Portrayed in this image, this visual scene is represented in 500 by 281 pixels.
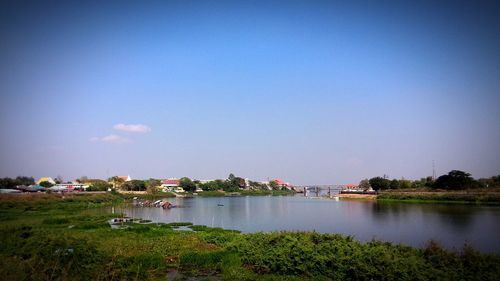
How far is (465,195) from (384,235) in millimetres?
48965

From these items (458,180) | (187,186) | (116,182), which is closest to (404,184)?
(458,180)

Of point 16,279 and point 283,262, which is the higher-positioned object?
point 16,279

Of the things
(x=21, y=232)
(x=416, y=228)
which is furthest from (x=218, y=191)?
(x=21, y=232)

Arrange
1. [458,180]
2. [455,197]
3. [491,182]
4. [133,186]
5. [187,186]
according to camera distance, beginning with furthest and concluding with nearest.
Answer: [187,186]
[133,186]
[491,182]
[458,180]
[455,197]

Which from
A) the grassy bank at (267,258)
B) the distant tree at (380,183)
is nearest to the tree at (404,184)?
the distant tree at (380,183)

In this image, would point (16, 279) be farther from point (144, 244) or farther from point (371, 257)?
point (144, 244)

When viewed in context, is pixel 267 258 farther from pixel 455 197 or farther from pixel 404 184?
pixel 404 184

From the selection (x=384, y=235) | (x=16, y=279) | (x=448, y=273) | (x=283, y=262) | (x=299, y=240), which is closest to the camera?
(x=16, y=279)

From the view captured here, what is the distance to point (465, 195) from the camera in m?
71.4

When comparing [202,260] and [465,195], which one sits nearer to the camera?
[202,260]

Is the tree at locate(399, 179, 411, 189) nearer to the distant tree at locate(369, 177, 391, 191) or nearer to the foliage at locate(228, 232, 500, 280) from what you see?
the distant tree at locate(369, 177, 391, 191)

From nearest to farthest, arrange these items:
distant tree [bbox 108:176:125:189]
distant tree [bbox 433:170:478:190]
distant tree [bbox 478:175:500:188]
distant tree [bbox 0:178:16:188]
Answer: distant tree [bbox 433:170:478:190] → distant tree [bbox 478:175:500:188] → distant tree [bbox 0:178:16:188] → distant tree [bbox 108:176:125:189]

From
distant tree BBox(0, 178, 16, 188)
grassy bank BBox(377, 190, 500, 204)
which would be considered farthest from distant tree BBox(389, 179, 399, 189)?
distant tree BBox(0, 178, 16, 188)

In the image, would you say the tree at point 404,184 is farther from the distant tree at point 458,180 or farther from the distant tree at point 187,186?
the distant tree at point 187,186
